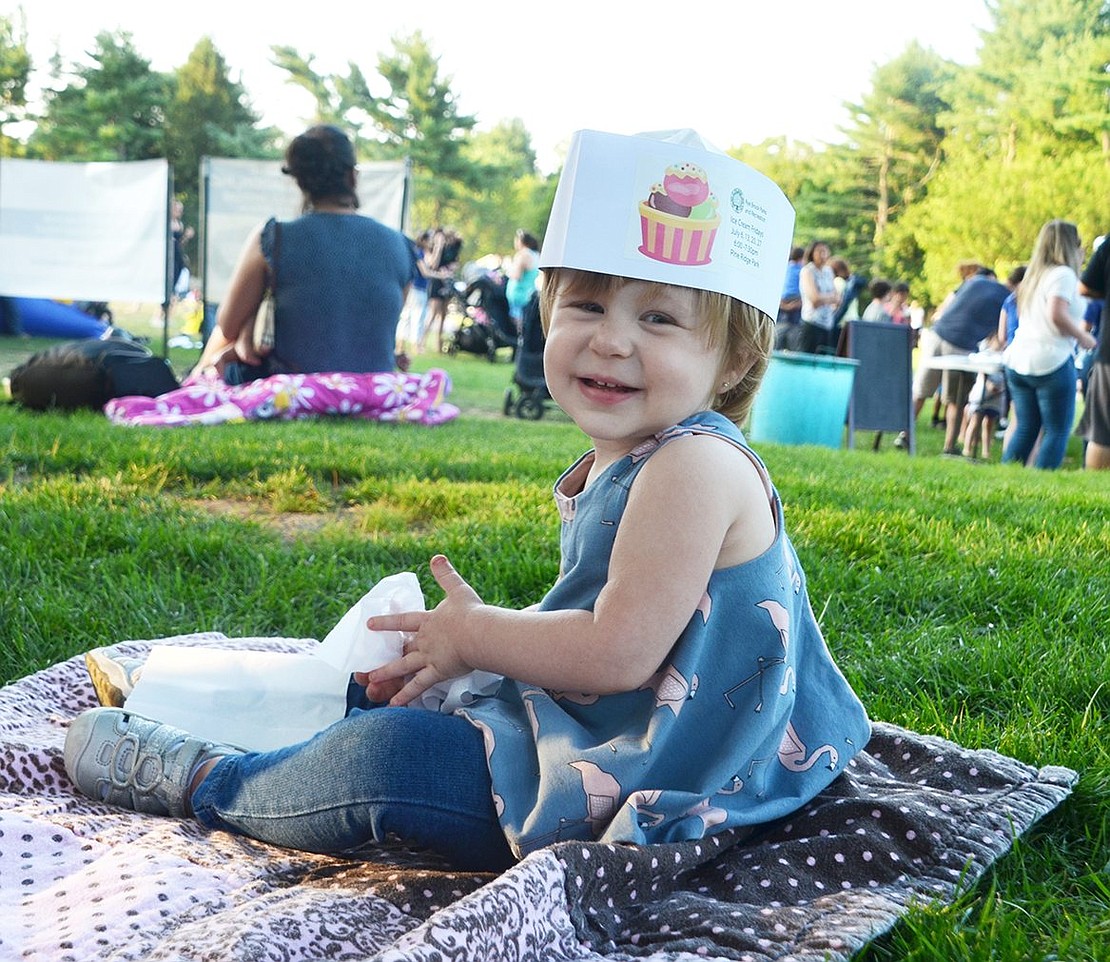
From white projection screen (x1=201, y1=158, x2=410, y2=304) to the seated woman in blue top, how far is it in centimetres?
410

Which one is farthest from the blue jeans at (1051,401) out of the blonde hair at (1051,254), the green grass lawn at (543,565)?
the green grass lawn at (543,565)

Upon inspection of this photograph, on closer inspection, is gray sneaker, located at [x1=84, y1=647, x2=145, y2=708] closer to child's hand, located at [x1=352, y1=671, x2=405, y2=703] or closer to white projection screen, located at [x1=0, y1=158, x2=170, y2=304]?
child's hand, located at [x1=352, y1=671, x2=405, y2=703]

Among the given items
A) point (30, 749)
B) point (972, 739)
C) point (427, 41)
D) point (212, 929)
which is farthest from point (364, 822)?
point (427, 41)

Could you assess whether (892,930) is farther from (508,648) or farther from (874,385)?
(874,385)

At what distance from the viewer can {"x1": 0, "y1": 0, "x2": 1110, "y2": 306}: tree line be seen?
3316 cm

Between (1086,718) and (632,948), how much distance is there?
1.10 m

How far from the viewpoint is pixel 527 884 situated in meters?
1.33

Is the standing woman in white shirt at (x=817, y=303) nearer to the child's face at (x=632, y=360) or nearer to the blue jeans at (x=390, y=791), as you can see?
the child's face at (x=632, y=360)

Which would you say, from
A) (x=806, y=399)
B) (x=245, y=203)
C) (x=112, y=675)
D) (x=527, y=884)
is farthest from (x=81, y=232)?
(x=527, y=884)

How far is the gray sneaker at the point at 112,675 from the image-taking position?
6.86ft

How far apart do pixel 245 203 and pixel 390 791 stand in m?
10.2

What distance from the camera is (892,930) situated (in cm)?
147

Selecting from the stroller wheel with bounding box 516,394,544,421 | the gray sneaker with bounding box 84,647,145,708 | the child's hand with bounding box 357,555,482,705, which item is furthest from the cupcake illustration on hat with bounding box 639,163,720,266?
the stroller wheel with bounding box 516,394,544,421

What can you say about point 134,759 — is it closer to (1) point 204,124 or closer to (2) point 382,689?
(2) point 382,689
